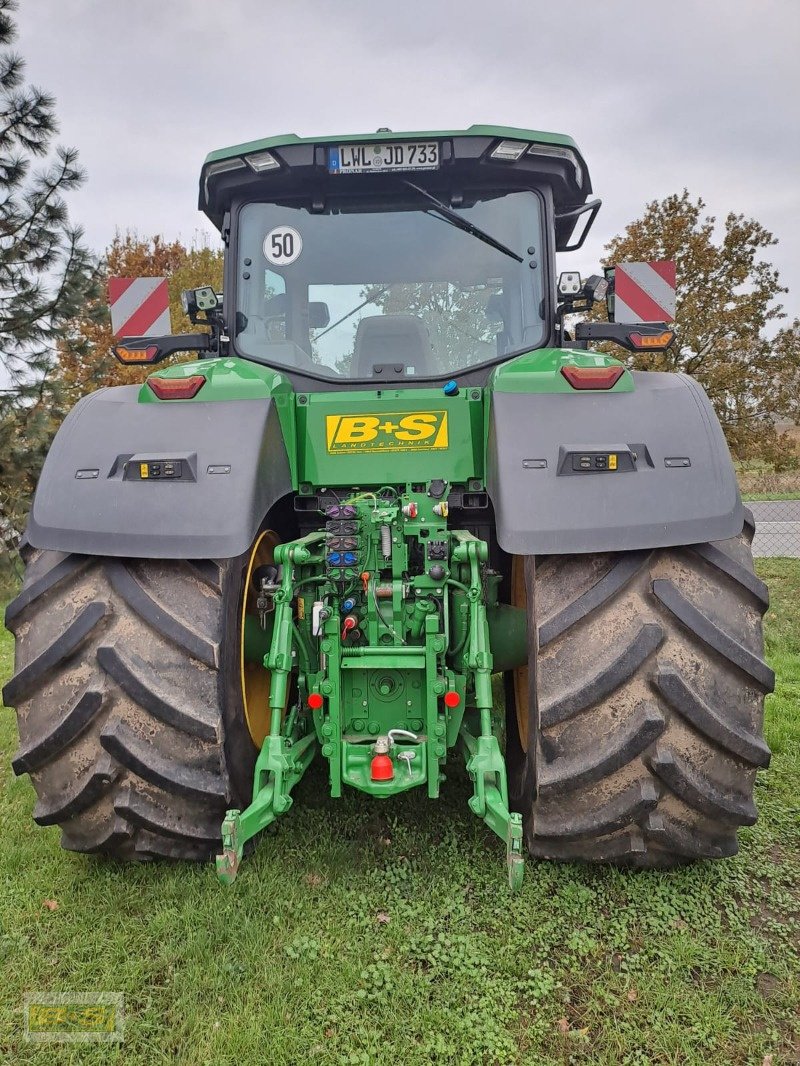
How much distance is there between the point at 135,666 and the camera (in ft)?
7.25

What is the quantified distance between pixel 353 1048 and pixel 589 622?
4.08 feet

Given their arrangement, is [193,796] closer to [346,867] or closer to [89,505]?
[346,867]

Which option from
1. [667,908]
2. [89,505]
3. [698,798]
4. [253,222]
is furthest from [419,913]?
[253,222]

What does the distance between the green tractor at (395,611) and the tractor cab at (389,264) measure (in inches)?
6.7

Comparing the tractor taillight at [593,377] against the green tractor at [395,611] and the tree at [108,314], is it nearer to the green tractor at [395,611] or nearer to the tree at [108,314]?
the green tractor at [395,611]

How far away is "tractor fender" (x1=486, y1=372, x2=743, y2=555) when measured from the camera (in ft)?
6.94

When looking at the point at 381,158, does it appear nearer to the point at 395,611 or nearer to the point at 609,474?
the point at 609,474

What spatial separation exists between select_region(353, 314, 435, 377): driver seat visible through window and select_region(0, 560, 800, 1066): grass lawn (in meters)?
1.77

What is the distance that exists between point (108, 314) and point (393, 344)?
311 inches

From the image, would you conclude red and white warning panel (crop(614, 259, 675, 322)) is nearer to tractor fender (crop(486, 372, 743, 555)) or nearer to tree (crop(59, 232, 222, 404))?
tractor fender (crop(486, 372, 743, 555))

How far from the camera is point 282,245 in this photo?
10.2ft

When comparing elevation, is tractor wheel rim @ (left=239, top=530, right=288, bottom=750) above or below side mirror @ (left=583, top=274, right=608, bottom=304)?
below

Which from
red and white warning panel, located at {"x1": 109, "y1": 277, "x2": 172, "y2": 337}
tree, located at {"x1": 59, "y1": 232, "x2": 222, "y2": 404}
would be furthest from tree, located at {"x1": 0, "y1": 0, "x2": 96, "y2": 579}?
red and white warning panel, located at {"x1": 109, "y1": 277, "x2": 172, "y2": 337}

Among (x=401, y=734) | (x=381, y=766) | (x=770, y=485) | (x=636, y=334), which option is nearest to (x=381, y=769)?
(x=381, y=766)
